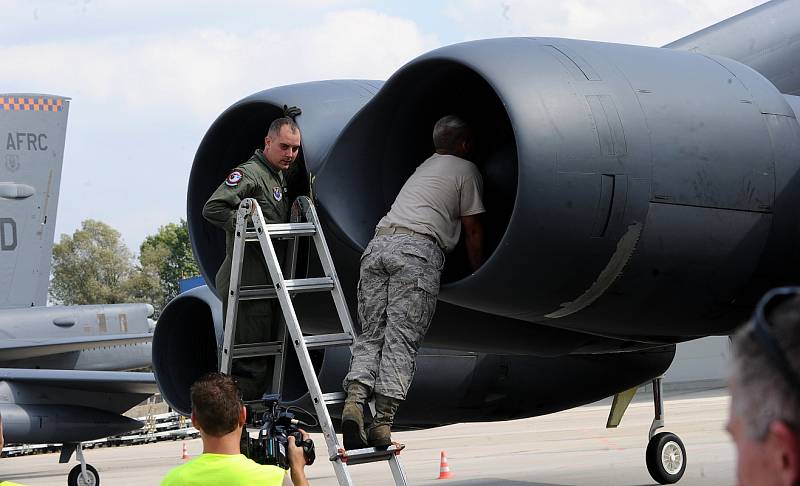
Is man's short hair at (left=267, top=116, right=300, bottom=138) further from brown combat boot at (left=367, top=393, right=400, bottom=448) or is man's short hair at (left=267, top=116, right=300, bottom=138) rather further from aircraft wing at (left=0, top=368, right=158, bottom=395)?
aircraft wing at (left=0, top=368, right=158, bottom=395)

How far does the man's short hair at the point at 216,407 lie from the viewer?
3088 mm

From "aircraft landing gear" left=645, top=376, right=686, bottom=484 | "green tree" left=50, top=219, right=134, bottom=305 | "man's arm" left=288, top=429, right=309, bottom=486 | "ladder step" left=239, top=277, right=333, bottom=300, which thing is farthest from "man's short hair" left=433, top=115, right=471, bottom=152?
"green tree" left=50, top=219, right=134, bottom=305

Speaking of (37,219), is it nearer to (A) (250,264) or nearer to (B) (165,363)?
(B) (165,363)

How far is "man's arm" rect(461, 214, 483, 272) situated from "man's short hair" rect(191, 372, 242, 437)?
71.6 inches

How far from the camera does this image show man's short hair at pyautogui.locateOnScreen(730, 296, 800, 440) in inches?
41.0

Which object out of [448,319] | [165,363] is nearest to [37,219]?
[165,363]

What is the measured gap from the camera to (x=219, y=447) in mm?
3086

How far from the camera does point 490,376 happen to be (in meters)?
7.27

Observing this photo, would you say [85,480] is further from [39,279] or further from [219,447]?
[219,447]

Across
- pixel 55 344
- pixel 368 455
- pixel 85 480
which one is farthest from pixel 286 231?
pixel 55 344

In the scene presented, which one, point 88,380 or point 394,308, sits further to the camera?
point 88,380

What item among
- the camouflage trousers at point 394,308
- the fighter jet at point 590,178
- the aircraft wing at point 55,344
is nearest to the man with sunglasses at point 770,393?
the fighter jet at point 590,178

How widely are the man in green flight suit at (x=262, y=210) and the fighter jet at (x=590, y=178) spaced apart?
20 centimetres

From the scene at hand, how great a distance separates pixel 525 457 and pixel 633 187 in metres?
9.66
